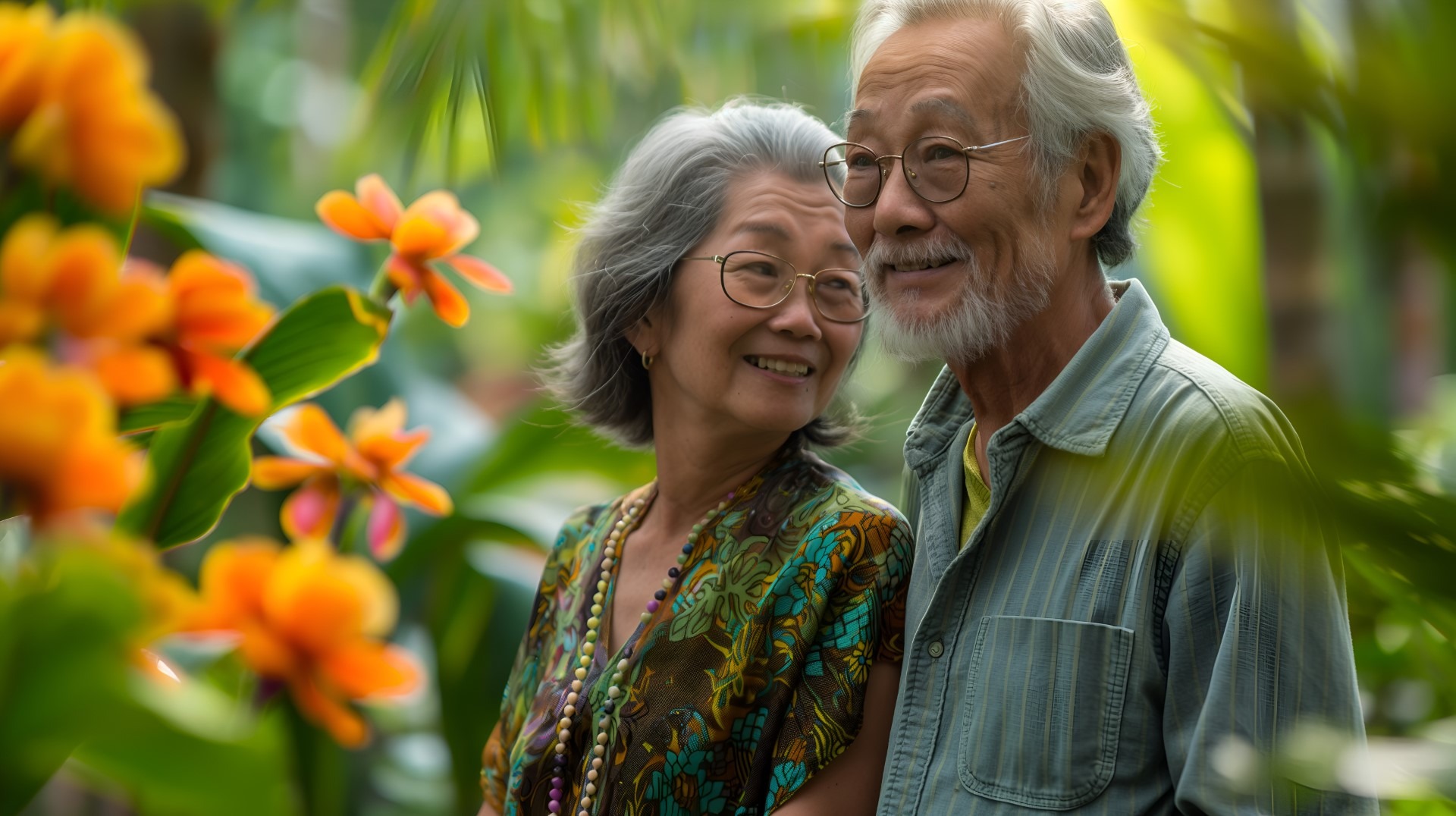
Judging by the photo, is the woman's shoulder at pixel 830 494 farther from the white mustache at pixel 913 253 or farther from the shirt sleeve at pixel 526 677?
the shirt sleeve at pixel 526 677

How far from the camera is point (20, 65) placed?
54 cm

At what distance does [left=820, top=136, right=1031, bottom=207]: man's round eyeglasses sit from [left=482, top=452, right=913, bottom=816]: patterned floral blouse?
A: 1.29 ft

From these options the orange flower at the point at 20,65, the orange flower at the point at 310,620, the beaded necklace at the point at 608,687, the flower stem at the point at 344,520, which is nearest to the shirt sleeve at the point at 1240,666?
the beaded necklace at the point at 608,687

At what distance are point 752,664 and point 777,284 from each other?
511 millimetres

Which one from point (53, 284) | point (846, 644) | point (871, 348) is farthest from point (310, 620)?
point (871, 348)

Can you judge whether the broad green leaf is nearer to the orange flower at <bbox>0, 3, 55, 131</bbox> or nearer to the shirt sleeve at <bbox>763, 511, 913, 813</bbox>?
the orange flower at <bbox>0, 3, 55, 131</bbox>

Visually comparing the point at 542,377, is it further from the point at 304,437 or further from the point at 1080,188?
the point at 304,437

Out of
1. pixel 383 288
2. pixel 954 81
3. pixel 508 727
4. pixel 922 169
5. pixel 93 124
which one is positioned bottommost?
pixel 508 727

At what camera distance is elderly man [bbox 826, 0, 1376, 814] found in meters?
1.16

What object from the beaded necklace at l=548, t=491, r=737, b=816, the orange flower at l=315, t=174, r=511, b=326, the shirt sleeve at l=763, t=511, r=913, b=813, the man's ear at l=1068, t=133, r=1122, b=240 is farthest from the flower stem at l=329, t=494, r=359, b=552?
the man's ear at l=1068, t=133, r=1122, b=240

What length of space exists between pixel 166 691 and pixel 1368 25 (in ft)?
1.44

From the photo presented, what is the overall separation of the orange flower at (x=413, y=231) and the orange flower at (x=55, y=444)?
0.48 m

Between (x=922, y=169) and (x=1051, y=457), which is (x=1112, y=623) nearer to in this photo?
(x=1051, y=457)

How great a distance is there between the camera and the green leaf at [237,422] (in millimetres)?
855
